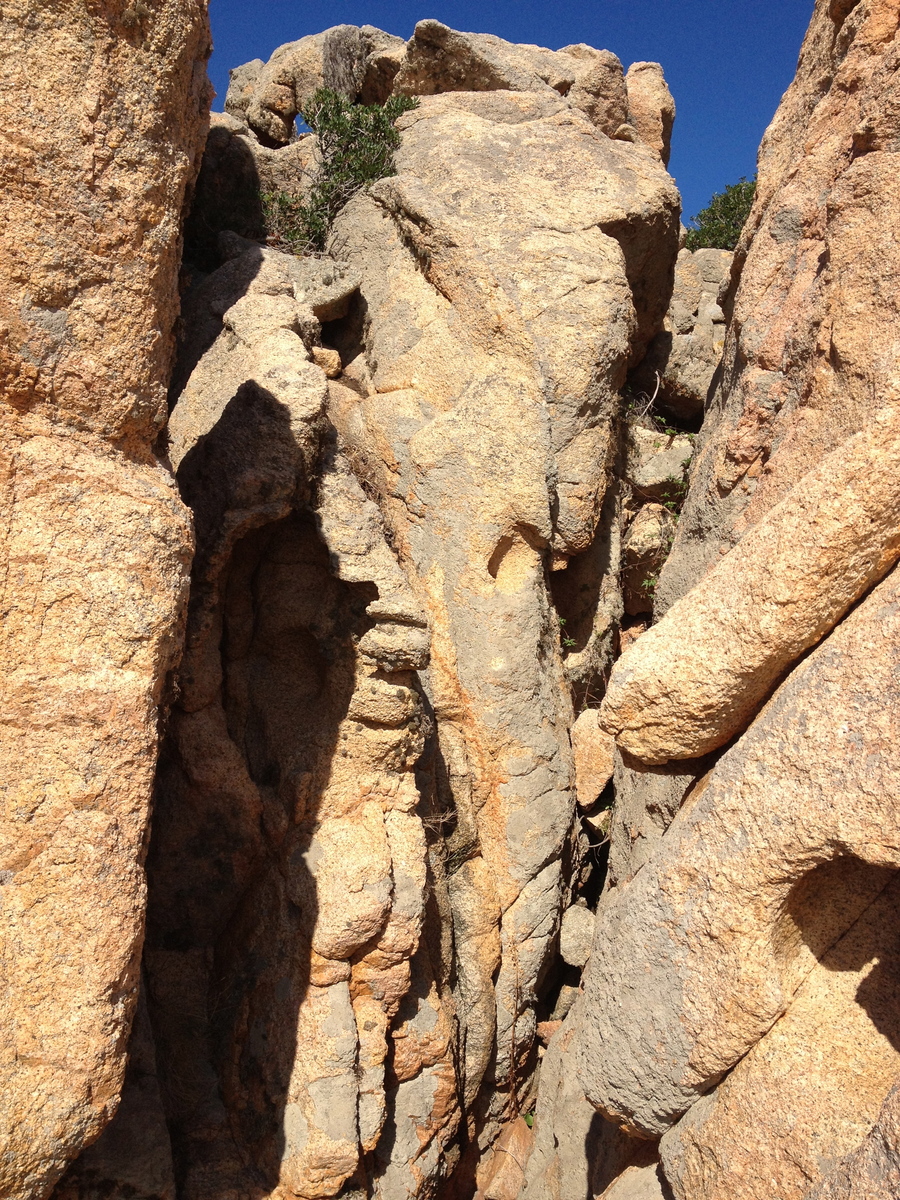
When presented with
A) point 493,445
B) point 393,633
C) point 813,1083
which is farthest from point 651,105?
point 813,1083

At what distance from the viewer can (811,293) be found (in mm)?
4227

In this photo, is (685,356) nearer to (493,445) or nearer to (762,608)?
(493,445)

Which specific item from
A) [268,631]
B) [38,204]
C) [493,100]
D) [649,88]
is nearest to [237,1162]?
[268,631]

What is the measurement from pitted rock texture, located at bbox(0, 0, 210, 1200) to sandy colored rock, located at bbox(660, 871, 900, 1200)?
2134mm

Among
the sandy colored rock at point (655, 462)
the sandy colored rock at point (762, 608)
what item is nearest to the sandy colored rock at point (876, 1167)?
the sandy colored rock at point (762, 608)

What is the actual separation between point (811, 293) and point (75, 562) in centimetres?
359

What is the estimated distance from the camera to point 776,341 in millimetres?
4398

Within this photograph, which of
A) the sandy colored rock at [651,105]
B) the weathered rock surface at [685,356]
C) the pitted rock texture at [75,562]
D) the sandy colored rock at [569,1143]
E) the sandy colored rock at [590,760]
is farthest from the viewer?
the sandy colored rock at [651,105]

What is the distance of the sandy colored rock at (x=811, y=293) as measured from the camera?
3508 mm

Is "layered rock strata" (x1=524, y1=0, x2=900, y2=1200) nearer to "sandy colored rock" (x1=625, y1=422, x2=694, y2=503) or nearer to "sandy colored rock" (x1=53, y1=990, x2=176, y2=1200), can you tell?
"sandy colored rock" (x1=53, y1=990, x2=176, y2=1200)

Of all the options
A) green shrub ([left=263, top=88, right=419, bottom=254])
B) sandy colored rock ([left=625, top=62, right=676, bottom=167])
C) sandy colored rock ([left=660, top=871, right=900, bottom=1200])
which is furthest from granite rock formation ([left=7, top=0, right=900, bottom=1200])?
sandy colored rock ([left=625, top=62, right=676, bottom=167])

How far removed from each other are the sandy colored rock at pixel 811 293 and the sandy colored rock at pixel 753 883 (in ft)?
3.29

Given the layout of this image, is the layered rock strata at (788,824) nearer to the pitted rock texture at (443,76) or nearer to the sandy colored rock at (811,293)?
the sandy colored rock at (811,293)

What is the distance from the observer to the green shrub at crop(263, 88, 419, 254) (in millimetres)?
6730
